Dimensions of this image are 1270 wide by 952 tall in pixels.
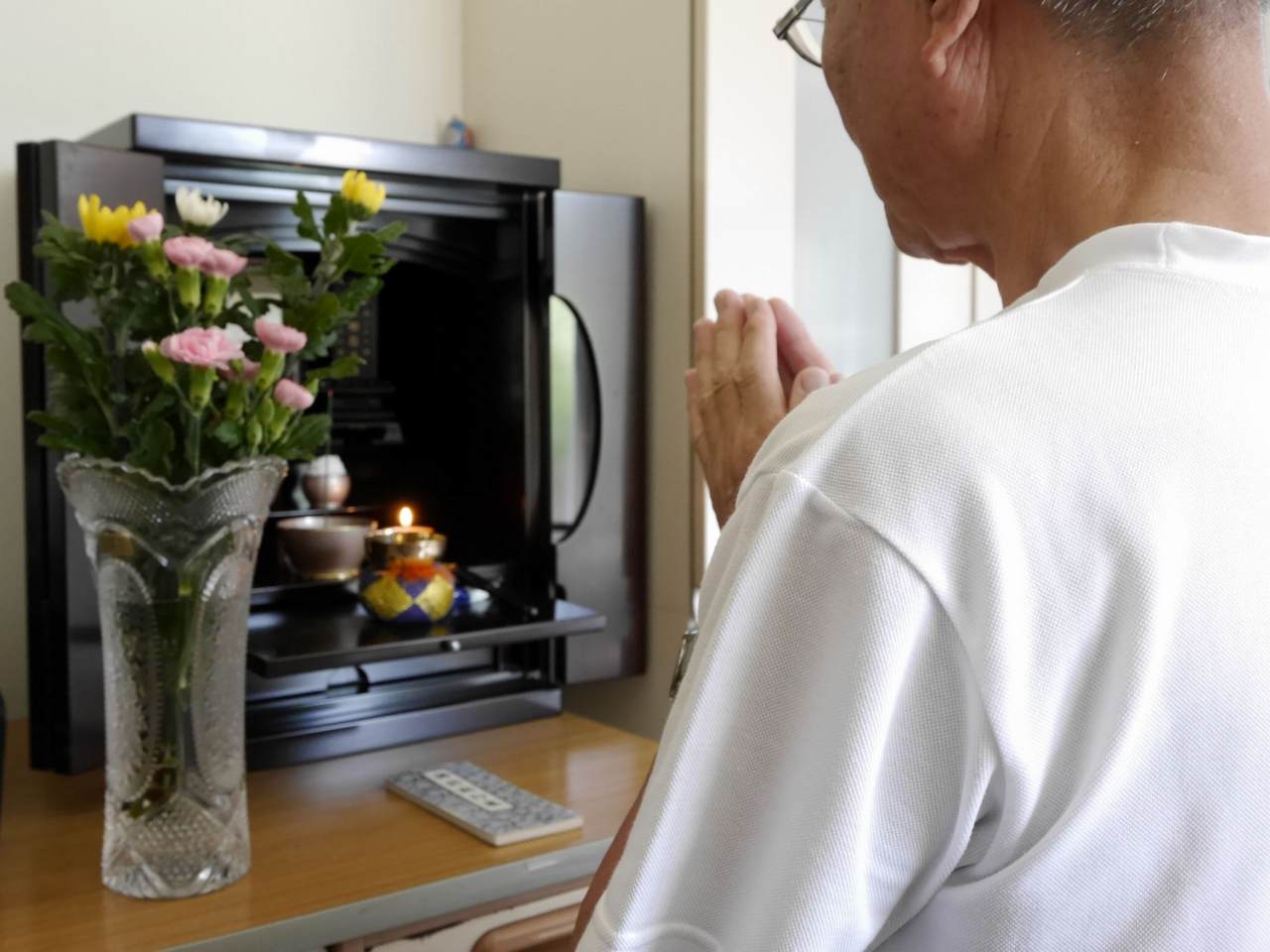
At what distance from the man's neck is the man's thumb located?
208 mm

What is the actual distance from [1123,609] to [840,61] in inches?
12.2

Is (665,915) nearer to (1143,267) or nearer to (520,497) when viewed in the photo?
(1143,267)

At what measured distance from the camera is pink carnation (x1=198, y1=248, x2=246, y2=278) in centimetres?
105

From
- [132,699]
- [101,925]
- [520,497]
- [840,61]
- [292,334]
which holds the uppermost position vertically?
[840,61]

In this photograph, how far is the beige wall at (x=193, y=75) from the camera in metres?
1.55

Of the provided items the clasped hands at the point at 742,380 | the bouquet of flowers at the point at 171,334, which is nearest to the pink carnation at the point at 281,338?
the bouquet of flowers at the point at 171,334

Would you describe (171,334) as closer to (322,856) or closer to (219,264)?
(219,264)

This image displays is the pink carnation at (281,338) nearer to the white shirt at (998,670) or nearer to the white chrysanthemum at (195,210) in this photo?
the white chrysanthemum at (195,210)

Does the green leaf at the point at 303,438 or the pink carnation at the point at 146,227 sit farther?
the green leaf at the point at 303,438

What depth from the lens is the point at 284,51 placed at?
1.73 metres

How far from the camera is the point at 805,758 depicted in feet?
1.57

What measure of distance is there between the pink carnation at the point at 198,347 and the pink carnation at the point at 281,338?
36 millimetres

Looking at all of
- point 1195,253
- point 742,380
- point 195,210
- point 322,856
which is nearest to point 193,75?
point 195,210

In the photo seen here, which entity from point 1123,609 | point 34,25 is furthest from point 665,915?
point 34,25
